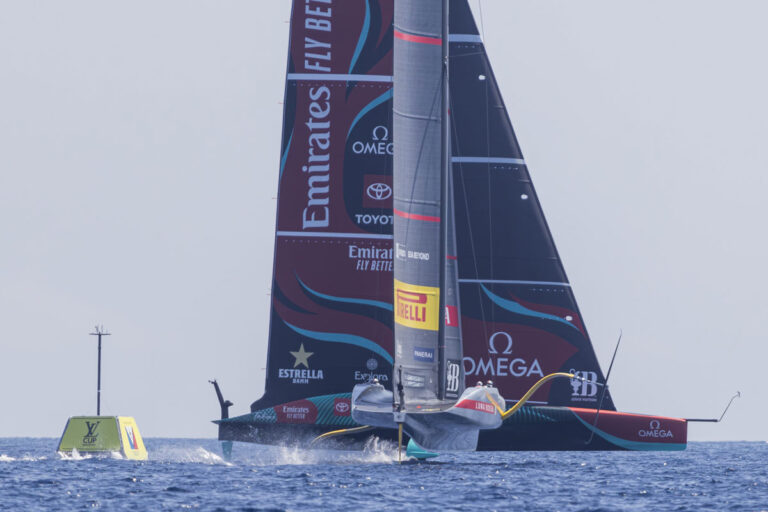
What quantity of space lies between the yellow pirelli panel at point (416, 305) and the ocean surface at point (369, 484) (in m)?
3.46

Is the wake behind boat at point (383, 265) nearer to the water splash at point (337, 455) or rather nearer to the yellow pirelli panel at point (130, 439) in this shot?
the water splash at point (337, 455)

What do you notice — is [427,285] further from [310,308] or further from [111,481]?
[111,481]

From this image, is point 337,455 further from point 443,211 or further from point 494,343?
point 443,211

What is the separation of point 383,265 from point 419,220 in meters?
4.48

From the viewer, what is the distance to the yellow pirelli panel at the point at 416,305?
3419 cm

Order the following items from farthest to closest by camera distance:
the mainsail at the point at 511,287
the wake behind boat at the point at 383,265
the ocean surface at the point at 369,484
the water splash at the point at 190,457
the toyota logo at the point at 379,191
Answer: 1. the water splash at the point at 190,457
2. the toyota logo at the point at 379,191
3. the mainsail at the point at 511,287
4. the wake behind boat at the point at 383,265
5. the ocean surface at the point at 369,484

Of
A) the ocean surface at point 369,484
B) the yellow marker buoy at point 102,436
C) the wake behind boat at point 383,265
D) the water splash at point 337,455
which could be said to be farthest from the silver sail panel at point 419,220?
the yellow marker buoy at point 102,436

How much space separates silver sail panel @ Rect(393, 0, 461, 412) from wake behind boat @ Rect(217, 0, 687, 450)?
1.40m

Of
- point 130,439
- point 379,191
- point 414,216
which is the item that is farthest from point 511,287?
point 130,439

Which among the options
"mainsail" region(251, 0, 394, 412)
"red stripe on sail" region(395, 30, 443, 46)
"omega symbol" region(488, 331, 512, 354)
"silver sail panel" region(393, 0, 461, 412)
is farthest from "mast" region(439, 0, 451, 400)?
"mainsail" region(251, 0, 394, 412)

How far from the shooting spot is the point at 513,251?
37.9 m

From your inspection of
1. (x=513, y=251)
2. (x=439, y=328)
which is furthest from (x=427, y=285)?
(x=513, y=251)

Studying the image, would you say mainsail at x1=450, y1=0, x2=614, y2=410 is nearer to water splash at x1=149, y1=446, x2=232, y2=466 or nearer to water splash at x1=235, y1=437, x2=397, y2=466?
water splash at x1=235, y1=437, x2=397, y2=466

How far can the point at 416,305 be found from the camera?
34.2 m
